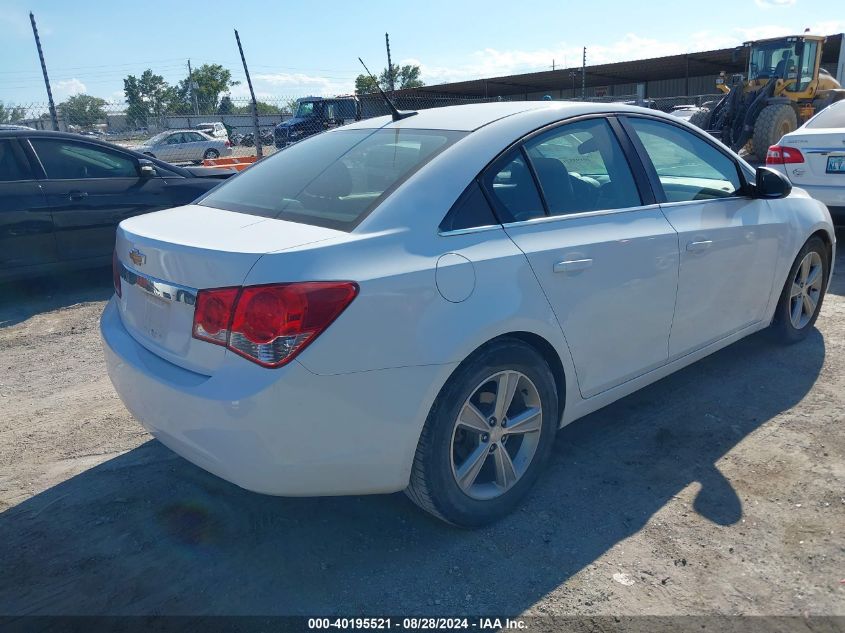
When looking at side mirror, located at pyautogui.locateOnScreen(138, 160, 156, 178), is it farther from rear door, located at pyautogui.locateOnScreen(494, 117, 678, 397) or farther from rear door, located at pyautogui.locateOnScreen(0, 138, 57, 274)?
rear door, located at pyautogui.locateOnScreen(494, 117, 678, 397)

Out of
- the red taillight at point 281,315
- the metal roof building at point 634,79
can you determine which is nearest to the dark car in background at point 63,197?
the red taillight at point 281,315

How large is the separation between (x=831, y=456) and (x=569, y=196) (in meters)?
1.81

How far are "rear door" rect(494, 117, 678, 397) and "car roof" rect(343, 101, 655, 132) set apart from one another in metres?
0.07

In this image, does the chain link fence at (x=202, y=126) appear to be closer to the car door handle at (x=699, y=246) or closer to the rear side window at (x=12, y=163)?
the rear side window at (x=12, y=163)

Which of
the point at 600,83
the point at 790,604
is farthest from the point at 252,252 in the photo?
the point at 600,83

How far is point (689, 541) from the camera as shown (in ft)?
8.98

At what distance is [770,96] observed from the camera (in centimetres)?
1533

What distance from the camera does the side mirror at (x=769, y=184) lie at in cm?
400

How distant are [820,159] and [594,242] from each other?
5299mm

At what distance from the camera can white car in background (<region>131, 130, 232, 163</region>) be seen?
25000 mm

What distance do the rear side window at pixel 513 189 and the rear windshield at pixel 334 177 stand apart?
23 centimetres

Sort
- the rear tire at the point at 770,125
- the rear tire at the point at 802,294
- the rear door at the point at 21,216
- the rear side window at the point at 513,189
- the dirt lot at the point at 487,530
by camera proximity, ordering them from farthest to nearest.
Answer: the rear tire at the point at 770,125 → the rear door at the point at 21,216 → the rear tire at the point at 802,294 → the rear side window at the point at 513,189 → the dirt lot at the point at 487,530

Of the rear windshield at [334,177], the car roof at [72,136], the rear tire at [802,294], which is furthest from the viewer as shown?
the car roof at [72,136]

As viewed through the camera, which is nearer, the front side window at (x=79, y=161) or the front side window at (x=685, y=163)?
the front side window at (x=685, y=163)
